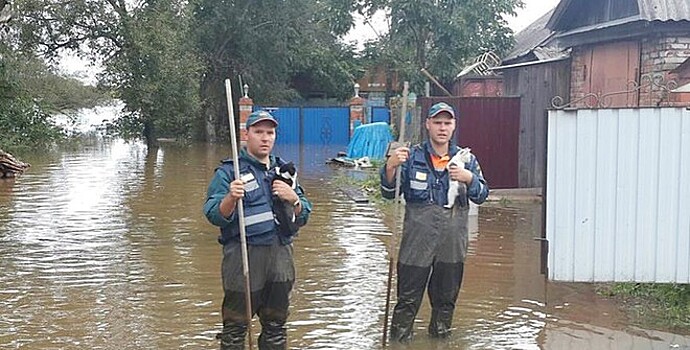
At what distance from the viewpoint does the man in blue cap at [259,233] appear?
476 centimetres

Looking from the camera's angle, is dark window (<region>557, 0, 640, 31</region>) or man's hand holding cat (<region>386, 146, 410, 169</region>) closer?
man's hand holding cat (<region>386, 146, 410, 169</region>)

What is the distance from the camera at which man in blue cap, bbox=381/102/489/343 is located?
5.62 metres

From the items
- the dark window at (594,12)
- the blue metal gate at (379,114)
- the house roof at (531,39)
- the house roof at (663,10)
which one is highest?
the house roof at (531,39)

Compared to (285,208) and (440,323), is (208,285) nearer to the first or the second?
(440,323)

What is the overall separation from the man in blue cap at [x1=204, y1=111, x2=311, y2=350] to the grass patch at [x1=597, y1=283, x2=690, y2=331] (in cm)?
293

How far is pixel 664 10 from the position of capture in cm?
1086

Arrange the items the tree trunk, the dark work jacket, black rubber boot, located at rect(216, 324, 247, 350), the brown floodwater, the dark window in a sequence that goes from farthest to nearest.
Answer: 1. the tree trunk
2. the dark window
3. the brown floodwater
4. black rubber boot, located at rect(216, 324, 247, 350)
5. the dark work jacket

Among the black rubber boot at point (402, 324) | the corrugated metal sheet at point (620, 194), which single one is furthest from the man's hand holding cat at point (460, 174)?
the corrugated metal sheet at point (620, 194)

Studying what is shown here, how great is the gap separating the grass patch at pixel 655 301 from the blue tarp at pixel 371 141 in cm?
1494

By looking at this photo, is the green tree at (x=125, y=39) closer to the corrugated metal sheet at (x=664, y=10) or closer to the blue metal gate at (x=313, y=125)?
the blue metal gate at (x=313, y=125)

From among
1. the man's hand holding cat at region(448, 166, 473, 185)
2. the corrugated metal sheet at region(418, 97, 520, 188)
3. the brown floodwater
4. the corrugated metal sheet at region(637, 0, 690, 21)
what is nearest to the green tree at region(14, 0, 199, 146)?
the brown floodwater

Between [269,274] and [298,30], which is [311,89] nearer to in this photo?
[298,30]

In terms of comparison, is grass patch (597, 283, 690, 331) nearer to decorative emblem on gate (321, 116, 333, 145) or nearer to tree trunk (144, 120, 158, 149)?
tree trunk (144, 120, 158, 149)

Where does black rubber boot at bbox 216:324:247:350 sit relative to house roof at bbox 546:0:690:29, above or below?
below
